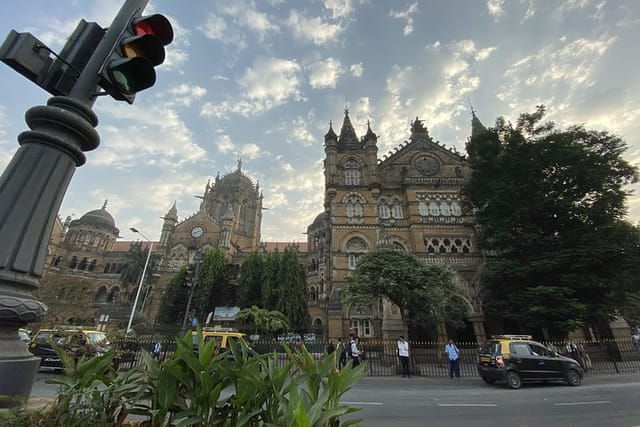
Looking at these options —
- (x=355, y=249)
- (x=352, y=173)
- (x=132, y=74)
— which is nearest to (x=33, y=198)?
(x=132, y=74)

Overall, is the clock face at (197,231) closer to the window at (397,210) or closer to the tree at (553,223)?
the window at (397,210)

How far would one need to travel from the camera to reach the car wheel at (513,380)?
10648mm

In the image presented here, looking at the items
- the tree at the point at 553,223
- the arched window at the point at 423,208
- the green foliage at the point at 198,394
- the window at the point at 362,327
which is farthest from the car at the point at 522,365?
the arched window at the point at 423,208

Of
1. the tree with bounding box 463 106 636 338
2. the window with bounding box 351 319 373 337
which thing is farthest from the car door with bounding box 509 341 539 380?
the window with bounding box 351 319 373 337

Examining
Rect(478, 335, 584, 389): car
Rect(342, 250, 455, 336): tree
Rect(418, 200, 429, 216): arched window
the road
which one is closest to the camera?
the road

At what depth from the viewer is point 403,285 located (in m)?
15.7

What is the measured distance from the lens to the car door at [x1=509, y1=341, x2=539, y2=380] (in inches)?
427

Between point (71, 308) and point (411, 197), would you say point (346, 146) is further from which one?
point (71, 308)

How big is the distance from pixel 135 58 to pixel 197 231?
4457 cm

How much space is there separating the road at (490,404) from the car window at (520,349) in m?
1.26

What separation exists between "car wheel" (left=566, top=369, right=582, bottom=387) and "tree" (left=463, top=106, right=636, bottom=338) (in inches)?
209

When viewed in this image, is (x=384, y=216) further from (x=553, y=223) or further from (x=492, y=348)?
(x=492, y=348)

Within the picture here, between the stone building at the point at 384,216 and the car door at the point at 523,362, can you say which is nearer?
the car door at the point at 523,362

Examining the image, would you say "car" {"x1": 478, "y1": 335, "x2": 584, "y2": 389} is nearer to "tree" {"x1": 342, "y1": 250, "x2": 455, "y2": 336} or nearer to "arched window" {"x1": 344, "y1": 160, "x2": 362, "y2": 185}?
"tree" {"x1": 342, "y1": 250, "x2": 455, "y2": 336}
